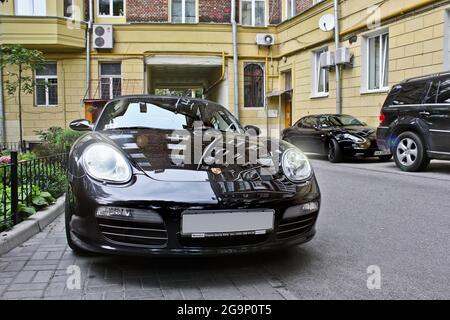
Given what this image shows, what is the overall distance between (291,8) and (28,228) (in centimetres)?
1728

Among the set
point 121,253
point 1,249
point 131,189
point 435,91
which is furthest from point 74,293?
point 435,91

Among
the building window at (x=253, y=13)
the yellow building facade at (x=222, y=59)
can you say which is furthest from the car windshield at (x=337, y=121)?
the building window at (x=253, y=13)

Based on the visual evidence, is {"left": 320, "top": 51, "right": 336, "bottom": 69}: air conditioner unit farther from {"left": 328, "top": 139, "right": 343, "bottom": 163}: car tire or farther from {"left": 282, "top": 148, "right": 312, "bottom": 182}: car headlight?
{"left": 282, "top": 148, "right": 312, "bottom": 182}: car headlight

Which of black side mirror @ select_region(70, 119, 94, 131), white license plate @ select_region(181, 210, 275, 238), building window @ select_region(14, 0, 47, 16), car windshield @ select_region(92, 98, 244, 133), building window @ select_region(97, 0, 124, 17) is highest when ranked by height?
building window @ select_region(97, 0, 124, 17)

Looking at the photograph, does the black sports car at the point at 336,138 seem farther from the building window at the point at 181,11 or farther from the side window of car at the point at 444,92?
the building window at the point at 181,11

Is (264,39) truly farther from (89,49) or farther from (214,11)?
(89,49)

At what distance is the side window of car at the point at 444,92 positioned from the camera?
8.15m

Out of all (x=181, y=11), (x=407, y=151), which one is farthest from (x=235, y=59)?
(x=407, y=151)

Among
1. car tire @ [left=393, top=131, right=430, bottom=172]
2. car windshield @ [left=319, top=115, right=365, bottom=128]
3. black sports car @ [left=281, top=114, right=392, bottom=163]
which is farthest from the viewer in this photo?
car windshield @ [left=319, top=115, right=365, bottom=128]

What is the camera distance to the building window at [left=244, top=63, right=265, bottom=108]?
20438 millimetres

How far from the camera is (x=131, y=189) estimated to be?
2957 millimetres

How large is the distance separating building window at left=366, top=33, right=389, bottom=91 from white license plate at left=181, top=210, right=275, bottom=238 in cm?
1206

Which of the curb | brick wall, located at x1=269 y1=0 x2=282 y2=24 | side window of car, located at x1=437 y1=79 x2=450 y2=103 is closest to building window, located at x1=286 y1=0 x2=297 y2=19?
brick wall, located at x1=269 y1=0 x2=282 y2=24

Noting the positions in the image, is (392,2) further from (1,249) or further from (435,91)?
(1,249)
